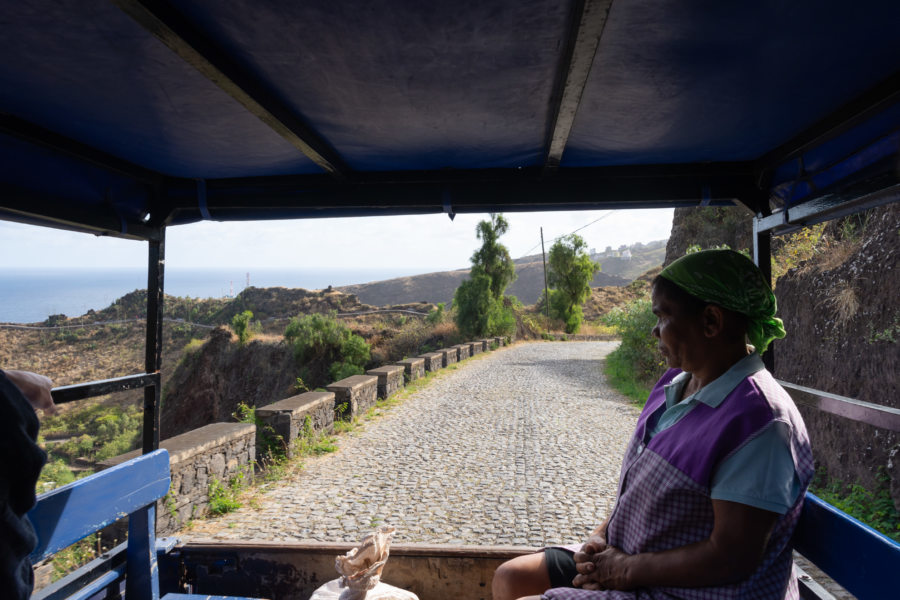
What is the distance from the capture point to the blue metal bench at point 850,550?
4.35 feet

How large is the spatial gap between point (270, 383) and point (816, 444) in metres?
29.6

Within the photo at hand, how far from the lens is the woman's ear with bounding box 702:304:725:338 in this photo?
1647 mm

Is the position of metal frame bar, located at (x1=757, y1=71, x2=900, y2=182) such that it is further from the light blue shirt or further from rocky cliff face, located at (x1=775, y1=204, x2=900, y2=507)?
rocky cliff face, located at (x1=775, y1=204, x2=900, y2=507)

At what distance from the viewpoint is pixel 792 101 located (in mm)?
2143

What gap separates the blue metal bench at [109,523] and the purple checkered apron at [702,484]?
1786mm

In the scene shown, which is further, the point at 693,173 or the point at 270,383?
the point at 270,383

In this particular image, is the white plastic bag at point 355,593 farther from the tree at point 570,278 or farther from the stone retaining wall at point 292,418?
the tree at point 570,278

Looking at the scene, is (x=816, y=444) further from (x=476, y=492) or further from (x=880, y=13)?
(x=880, y=13)

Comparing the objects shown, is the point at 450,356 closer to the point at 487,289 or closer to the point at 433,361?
the point at 433,361

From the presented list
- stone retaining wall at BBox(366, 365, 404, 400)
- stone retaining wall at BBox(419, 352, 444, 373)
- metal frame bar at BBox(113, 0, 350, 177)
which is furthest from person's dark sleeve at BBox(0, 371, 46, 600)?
stone retaining wall at BBox(419, 352, 444, 373)

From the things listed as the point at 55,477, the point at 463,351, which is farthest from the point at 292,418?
the point at 463,351

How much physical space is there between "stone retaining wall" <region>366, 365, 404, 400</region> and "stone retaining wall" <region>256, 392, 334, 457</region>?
301 cm

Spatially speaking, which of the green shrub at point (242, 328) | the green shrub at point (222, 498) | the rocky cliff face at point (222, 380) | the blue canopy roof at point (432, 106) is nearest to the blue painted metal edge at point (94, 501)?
the blue canopy roof at point (432, 106)

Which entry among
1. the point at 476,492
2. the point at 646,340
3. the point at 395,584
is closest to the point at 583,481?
the point at 476,492
